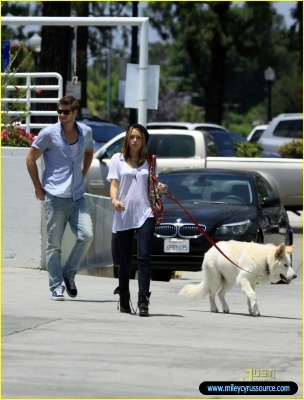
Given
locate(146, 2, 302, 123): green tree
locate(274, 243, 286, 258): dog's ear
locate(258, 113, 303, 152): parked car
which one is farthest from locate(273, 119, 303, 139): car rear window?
locate(274, 243, 286, 258): dog's ear

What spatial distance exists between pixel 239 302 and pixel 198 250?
184 centimetres

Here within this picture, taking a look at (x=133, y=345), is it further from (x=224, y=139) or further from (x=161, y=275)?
(x=224, y=139)

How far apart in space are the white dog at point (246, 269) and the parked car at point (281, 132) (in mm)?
19719

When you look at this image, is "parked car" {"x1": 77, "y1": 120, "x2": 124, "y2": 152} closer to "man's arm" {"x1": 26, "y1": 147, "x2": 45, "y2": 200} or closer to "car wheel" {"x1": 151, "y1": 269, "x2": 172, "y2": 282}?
"car wheel" {"x1": 151, "y1": 269, "x2": 172, "y2": 282}

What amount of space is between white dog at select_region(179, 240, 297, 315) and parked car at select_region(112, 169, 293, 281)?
2932 millimetres

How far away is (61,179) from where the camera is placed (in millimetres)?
10797

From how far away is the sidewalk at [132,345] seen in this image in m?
6.83

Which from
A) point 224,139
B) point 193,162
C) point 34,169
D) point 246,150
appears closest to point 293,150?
point 246,150

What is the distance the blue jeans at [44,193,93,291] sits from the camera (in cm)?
1084

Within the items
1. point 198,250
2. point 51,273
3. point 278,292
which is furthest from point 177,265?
point 51,273

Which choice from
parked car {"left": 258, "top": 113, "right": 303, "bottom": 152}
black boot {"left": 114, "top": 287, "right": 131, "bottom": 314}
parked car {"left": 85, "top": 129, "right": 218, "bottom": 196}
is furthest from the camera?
parked car {"left": 258, "top": 113, "right": 303, "bottom": 152}

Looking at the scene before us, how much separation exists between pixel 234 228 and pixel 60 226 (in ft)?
12.4

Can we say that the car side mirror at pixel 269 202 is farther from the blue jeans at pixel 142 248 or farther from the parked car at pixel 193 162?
the parked car at pixel 193 162

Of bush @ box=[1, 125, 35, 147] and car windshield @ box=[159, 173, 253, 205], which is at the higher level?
bush @ box=[1, 125, 35, 147]
